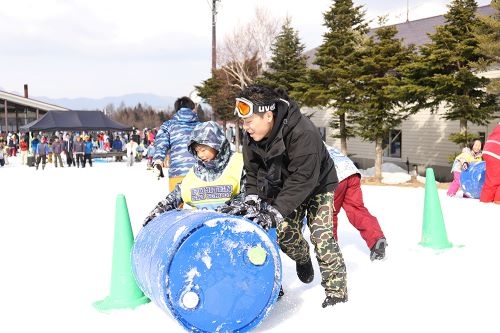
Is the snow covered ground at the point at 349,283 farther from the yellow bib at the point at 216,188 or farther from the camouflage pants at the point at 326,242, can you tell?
the yellow bib at the point at 216,188

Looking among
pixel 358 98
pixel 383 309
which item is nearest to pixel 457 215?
pixel 383 309

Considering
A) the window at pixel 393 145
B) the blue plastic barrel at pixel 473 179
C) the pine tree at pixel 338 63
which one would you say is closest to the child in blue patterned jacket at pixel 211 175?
the blue plastic barrel at pixel 473 179

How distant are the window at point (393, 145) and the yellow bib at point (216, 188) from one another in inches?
919

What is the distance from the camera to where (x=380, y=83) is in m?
20.0

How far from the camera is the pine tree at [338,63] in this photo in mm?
21469

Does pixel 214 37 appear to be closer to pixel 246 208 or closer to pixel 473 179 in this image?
pixel 473 179

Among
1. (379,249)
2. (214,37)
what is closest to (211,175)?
(379,249)

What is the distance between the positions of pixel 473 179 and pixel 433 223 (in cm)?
495

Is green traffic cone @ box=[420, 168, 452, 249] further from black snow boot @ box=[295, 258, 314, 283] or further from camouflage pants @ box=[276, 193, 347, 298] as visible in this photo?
camouflage pants @ box=[276, 193, 347, 298]

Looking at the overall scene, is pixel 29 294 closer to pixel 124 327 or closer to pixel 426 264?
pixel 124 327

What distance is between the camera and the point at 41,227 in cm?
875

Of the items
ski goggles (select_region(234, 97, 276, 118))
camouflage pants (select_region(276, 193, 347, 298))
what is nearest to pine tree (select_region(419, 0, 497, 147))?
camouflage pants (select_region(276, 193, 347, 298))

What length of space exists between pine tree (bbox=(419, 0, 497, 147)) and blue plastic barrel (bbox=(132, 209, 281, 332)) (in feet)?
50.5

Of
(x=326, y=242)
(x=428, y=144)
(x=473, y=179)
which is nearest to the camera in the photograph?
(x=326, y=242)
